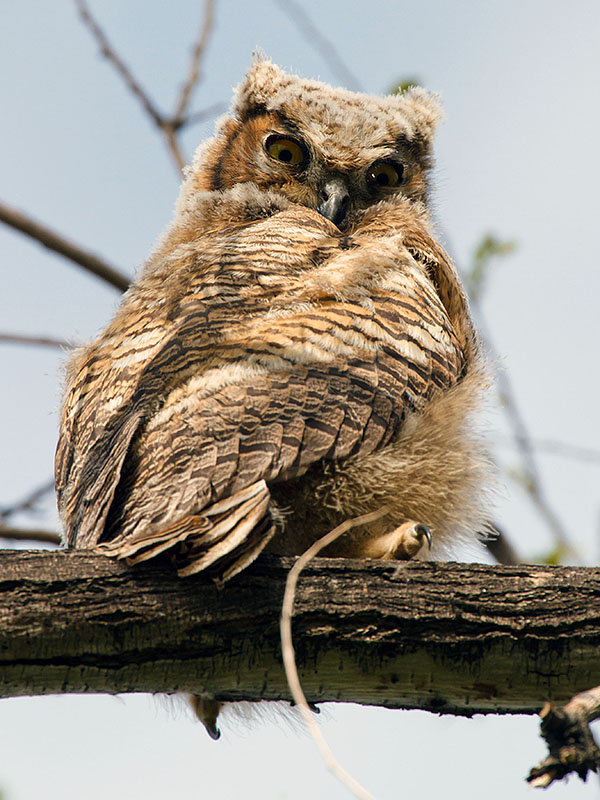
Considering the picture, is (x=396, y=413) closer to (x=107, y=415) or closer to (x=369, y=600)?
(x=369, y=600)

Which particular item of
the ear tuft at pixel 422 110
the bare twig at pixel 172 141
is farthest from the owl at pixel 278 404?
the bare twig at pixel 172 141

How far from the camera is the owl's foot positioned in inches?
124

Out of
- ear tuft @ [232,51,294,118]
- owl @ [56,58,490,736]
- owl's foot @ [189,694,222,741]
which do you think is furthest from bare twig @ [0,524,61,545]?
ear tuft @ [232,51,294,118]

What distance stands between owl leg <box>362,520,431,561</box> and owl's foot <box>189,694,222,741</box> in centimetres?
75

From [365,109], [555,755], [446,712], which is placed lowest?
[555,755]

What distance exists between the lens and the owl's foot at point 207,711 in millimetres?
3141

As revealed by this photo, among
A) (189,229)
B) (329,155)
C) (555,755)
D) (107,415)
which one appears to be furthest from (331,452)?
(329,155)

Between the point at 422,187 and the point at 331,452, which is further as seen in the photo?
the point at 422,187

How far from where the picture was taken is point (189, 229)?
4465mm

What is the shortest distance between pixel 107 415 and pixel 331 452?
2.71 feet

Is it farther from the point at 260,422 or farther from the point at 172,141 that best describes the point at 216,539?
the point at 172,141

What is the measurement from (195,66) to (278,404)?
3.62 metres

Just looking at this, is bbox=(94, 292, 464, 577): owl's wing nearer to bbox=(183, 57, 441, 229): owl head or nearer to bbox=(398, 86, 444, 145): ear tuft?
bbox=(183, 57, 441, 229): owl head

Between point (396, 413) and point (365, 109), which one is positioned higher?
point (365, 109)
